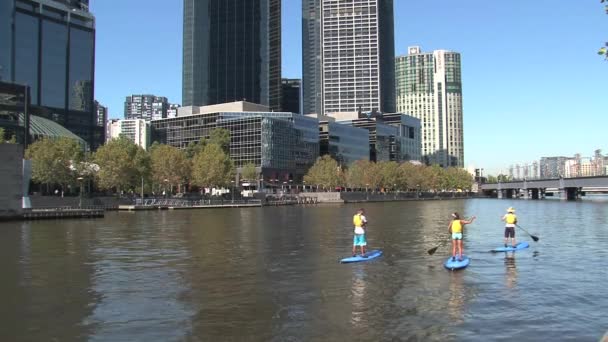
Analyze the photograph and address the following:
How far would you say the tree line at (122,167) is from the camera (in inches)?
4323

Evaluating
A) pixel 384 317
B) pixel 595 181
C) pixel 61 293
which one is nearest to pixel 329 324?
pixel 384 317

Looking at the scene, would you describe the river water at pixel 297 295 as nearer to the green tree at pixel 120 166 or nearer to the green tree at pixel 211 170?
the green tree at pixel 120 166

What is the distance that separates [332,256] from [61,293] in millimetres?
16095

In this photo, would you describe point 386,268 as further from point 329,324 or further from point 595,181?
point 595,181

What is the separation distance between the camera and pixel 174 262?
31.3m

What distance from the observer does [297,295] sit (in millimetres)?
21391

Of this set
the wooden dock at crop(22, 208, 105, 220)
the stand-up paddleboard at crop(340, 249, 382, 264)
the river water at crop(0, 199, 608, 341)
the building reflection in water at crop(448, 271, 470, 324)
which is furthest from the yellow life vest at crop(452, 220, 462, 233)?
the wooden dock at crop(22, 208, 105, 220)

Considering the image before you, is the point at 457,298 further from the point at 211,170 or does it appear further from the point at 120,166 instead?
the point at 211,170

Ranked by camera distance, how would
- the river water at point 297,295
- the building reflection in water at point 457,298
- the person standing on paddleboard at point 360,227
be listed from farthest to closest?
1. the person standing on paddleboard at point 360,227
2. the building reflection in water at point 457,298
3. the river water at point 297,295

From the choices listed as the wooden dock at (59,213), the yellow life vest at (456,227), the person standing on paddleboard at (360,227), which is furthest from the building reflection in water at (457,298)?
the wooden dock at (59,213)

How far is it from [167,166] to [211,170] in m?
11.3

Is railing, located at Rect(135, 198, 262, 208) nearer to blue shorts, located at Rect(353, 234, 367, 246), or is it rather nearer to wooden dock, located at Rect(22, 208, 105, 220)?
wooden dock, located at Rect(22, 208, 105, 220)

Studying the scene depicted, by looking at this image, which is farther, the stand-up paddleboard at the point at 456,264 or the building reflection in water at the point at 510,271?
the stand-up paddleboard at the point at 456,264

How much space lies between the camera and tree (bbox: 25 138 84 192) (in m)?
108
